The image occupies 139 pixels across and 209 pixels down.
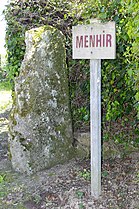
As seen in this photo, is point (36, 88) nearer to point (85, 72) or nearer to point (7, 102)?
point (85, 72)

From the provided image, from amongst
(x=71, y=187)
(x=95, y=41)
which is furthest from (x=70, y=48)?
(x=71, y=187)

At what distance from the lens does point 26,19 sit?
449 centimetres

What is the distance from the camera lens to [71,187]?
Result: 3402 millimetres

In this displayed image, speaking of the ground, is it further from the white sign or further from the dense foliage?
the white sign

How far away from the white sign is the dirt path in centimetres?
141

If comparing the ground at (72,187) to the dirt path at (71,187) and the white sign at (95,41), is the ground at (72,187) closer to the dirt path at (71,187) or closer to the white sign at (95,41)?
the dirt path at (71,187)

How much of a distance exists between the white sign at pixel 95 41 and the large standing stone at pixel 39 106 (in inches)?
29.2

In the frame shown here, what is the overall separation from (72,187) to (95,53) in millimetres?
1457

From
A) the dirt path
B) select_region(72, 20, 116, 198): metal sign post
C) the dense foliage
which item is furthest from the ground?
the dense foliage

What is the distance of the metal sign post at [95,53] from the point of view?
115 inches

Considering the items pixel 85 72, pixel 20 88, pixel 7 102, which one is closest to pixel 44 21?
pixel 85 72

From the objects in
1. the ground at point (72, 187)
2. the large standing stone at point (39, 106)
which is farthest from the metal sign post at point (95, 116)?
the large standing stone at point (39, 106)

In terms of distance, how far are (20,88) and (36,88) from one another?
199mm

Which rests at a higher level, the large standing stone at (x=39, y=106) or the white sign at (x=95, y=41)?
the white sign at (x=95, y=41)
